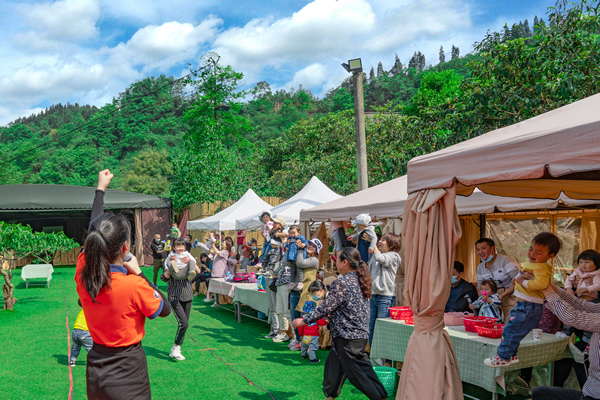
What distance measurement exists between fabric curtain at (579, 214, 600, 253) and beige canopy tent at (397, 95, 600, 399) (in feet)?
22.3

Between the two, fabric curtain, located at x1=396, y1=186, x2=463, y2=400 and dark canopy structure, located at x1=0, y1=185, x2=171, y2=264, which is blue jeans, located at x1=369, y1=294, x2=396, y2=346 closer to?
fabric curtain, located at x1=396, y1=186, x2=463, y2=400

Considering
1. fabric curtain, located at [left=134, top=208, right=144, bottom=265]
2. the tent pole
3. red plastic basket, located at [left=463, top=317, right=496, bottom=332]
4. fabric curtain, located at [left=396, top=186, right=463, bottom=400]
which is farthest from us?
fabric curtain, located at [left=134, top=208, right=144, bottom=265]

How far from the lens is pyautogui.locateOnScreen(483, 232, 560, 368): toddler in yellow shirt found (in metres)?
3.28

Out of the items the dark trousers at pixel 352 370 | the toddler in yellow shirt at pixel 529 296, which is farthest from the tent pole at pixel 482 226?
the dark trousers at pixel 352 370

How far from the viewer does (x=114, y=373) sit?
106 inches

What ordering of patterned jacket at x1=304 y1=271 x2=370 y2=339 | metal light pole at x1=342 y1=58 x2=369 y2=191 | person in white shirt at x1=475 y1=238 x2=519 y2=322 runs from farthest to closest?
metal light pole at x1=342 y1=58 x2=369 y2=191, person in white shirt at x1=475 y1=238 x2=519 y2=322, patterned jacket at x1=304 y1=271 x2=370 y2=339

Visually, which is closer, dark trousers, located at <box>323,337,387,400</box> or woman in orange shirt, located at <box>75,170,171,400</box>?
woman in orange shirt, located at <box>75,170,171,400</box>

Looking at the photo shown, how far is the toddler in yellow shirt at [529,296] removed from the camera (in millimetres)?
3282

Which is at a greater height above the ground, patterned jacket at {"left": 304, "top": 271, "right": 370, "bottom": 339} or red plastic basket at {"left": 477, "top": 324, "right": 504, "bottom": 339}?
patterned jacket at {"left": 304, "top": 271, "right": 370, "bottom": 339}

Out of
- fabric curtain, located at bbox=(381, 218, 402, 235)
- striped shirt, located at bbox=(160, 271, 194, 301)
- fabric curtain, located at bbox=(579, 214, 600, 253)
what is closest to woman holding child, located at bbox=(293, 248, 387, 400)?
striped shirt, located at bbox=(160, 271, 194, 301)

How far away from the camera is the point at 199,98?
36375mm

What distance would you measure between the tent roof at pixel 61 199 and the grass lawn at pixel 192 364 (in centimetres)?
1406

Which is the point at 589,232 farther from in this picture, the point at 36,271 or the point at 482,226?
the point at 36,271

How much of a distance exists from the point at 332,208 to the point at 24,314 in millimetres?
8148
